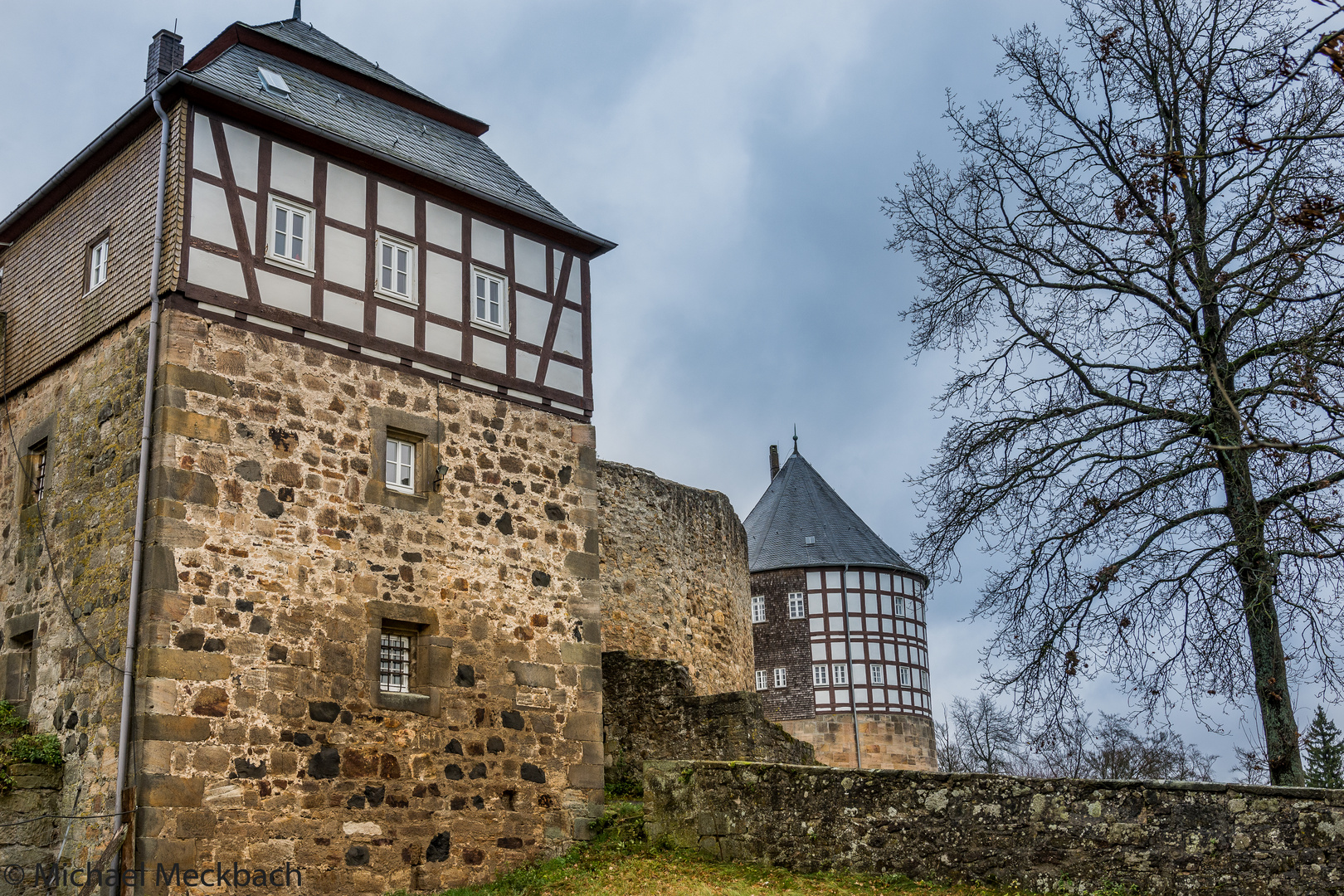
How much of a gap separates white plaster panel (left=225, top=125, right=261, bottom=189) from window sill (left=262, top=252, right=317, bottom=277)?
2.32 feet

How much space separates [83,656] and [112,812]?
1502mm

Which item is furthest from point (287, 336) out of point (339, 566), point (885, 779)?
point (885, 779)

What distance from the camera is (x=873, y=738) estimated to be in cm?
3275

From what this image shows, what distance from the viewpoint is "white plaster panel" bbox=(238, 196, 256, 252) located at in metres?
11.5

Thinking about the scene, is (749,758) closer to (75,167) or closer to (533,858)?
(533,858)

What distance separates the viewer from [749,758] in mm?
15328

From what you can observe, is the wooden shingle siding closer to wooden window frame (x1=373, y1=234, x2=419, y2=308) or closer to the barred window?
wooden window frame (x1=373, y1=234, x2=419, y2=308)

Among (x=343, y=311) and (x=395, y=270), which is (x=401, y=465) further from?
(x=395, y=270)

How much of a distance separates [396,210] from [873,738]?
78.2 feet

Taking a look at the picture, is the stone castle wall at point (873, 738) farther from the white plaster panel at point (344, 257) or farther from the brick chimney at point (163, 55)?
the brick chimney at point (163, 55)

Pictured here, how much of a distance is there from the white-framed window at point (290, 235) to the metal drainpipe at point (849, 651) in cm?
2368

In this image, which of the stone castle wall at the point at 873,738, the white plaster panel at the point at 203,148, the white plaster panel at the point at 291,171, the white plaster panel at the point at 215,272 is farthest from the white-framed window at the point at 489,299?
the stone castle wall at the point at 873,738

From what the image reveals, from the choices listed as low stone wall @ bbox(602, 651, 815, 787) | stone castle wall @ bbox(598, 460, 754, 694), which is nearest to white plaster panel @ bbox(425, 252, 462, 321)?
low stone wall @ bbox(602, 651, 815, 787)

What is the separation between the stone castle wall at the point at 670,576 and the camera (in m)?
18.5
